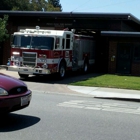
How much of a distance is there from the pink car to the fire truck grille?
33.7 feet

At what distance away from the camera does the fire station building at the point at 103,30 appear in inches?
925

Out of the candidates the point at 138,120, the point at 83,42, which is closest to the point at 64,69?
the point at 83,42

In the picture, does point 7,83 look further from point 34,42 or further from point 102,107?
point 34,42

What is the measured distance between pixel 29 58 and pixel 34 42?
0.95 meters

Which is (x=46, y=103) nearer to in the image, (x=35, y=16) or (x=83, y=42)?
(x=83, y=42)

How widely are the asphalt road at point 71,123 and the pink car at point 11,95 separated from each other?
1.55 ft

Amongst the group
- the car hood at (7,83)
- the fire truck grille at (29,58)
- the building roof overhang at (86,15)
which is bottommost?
the car hood at (7,83)

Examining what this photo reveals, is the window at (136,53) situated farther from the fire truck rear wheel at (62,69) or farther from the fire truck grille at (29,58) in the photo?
the fire truck grille at (29,58)

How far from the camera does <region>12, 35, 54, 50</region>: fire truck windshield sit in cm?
1812

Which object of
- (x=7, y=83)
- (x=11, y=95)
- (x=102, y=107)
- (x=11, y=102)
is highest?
(x=7, y=83)

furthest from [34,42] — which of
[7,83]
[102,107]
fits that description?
[7,83]

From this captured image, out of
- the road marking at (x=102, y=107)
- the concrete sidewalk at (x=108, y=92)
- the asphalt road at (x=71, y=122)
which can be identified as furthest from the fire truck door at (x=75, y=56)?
the asphalt road at (x=71, y=122)

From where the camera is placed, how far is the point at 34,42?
18344mm

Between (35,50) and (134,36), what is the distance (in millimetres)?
8035
